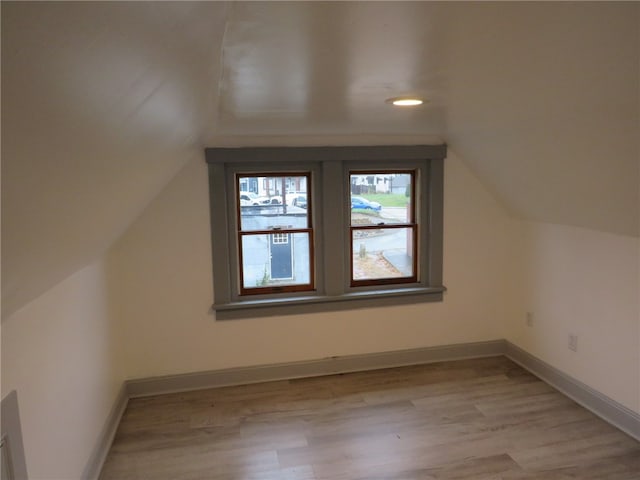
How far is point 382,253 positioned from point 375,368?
928 millimetres

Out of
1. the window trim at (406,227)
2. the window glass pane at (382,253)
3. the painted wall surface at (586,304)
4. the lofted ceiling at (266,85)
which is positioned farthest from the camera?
the window glass pane at (382,253)

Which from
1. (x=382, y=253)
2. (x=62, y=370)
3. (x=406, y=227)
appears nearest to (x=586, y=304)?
(x=406, y=227)

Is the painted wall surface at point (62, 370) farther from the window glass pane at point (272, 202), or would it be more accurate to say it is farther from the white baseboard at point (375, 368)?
the window glass pane at point (272, 202)

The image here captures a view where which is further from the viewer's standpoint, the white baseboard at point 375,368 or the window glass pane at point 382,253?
the window glass pane at point 382,253

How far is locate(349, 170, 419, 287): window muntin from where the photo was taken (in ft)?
12.1

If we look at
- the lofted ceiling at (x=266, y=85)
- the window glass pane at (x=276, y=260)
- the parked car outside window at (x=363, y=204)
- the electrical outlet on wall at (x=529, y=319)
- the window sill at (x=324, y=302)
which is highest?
the lofted ceiling at (x=266, y=85)

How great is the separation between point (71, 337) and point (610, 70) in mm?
2428

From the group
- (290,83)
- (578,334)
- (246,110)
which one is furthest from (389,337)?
(290,83)

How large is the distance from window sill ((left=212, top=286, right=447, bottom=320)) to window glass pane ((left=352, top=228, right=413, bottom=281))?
17 centimetres

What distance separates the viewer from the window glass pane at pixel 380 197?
12.0ft

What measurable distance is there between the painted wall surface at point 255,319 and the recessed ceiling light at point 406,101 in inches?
63.8

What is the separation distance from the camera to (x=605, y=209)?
2.65m

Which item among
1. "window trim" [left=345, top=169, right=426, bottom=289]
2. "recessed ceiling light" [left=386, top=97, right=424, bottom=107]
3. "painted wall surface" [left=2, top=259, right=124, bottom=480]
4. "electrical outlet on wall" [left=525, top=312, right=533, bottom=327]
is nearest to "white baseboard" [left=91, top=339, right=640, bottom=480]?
"electrical outlet on wall" [left=525, top=312, right=533, bottom=327]

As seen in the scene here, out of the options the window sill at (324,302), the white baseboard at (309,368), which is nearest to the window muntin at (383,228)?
the window sill at (324,302)
